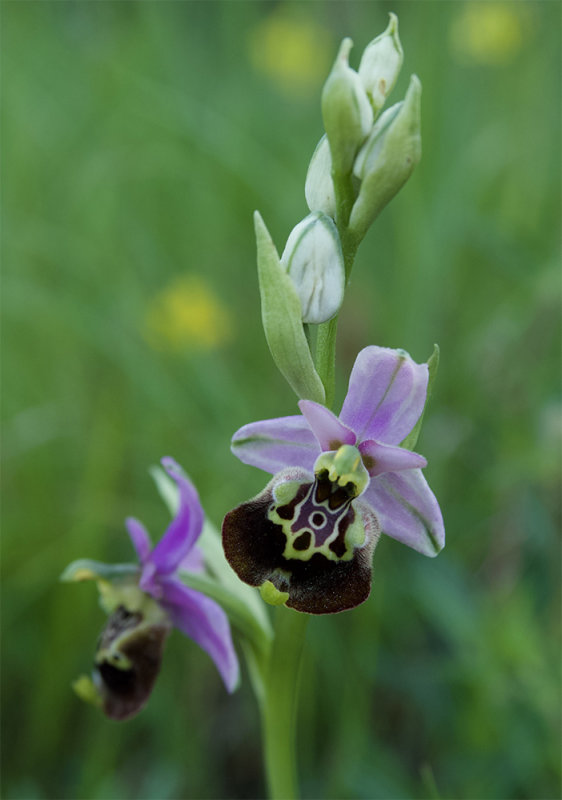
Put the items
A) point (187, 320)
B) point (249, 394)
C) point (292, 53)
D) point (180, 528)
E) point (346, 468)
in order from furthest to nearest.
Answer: point (292, 53), point (187, 320), point (249, 394), point (180, 528), point (346, 468)

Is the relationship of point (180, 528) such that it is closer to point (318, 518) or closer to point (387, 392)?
point (318, 518)

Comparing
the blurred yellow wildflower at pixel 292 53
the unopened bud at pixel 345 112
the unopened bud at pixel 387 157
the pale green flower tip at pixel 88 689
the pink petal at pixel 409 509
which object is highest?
the blurred yellow wildflower at pixel 292 53

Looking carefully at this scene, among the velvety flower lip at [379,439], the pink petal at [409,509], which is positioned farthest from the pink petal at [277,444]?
the pink petal at [409,509]

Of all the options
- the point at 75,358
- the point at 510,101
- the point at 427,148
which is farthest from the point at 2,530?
the point at 510,101

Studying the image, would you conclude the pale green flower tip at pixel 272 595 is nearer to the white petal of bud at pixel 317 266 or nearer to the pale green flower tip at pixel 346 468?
the pale green flower tip at pixel 346 468

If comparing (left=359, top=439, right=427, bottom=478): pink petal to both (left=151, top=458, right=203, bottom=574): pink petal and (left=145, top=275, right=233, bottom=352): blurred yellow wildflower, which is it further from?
(left=145, top=275, right=233, bottom=352): blurred yellow wildflower

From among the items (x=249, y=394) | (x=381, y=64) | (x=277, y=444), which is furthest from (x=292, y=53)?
(x=277, y=444)

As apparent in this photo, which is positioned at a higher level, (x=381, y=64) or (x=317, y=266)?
(x=381, y=64)
